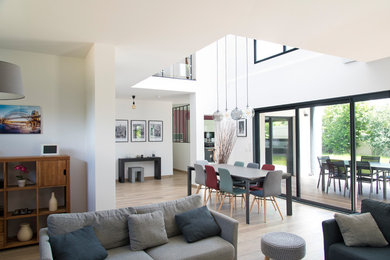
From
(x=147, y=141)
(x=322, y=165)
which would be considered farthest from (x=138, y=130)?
(x=322, y=165)

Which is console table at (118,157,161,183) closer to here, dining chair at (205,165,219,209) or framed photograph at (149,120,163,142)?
framed photograph at (149,120,163,142)

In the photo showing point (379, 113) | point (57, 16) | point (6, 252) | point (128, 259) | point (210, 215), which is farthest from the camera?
point (379, 113)

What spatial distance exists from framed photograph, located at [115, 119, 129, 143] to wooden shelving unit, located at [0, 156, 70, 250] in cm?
528

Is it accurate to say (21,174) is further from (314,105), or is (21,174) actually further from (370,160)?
(370,160)

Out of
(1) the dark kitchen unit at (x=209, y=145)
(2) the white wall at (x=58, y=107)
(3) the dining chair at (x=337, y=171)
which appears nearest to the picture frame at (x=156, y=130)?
(1) the dark kitchen unit at (x=209, y=145)

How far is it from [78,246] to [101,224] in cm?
37

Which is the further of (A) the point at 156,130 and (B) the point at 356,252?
(A) the point at 156,130

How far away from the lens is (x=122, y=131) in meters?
9.34

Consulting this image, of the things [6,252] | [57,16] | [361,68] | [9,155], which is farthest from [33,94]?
[361,68]

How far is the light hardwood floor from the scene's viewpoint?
352cm

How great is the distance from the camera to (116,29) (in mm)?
3232

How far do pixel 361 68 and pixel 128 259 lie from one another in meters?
4.83

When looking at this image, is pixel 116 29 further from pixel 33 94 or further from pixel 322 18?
pixel 322 18

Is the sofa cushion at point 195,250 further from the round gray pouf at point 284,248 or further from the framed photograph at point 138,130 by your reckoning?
the framed photograph at point 138,130
